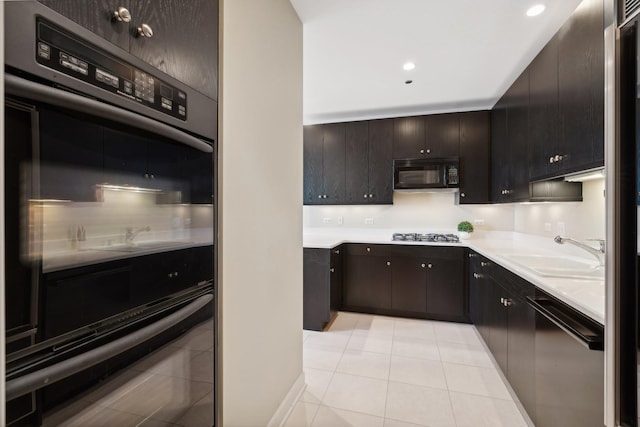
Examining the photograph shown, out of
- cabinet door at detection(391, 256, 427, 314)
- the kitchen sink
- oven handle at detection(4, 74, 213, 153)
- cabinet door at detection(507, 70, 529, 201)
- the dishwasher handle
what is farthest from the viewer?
cabinet door at detection(391, 256, 427, 314)

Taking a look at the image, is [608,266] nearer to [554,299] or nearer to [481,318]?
[554,299]

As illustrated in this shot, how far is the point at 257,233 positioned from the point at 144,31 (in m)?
0.86

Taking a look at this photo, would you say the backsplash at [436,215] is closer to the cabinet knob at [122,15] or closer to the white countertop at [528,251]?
the white countertop at [528,251]

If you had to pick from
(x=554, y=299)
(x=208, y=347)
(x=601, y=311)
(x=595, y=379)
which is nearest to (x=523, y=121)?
(x=554, y=299)

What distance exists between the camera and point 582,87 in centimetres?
157

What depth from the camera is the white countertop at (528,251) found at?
1194mm

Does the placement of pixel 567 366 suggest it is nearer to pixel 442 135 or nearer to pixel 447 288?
pixel 447 288

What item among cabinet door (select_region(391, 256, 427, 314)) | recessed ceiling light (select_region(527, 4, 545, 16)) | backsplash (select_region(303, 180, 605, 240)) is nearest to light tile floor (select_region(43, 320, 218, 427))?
recessed ceiling light (select_region(527, 4, 545, 16))

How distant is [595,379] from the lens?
1066mm

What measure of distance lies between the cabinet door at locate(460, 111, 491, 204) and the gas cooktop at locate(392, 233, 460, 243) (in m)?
0.46

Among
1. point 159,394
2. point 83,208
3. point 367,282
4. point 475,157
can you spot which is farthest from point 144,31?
point 475,157

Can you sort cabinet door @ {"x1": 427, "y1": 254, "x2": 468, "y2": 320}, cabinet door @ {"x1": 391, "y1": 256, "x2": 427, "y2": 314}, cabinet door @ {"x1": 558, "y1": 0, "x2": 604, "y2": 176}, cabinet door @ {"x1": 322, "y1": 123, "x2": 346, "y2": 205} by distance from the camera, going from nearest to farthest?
cabinet door @ {"x1": 558, "y1": 0, "x2": 604, "y2": 176}
cabinet door @ {"x1": 427, "y1": 254, "x2": 468, "y2": 320}
cabinet door @ {"x1": 391, "y1": 256, "x2": 427, "y2": 314}
cabinet door @ {"x1": 322, "y1": 123, "x2": 346, "y2": 205}

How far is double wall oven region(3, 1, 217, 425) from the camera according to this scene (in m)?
0.50

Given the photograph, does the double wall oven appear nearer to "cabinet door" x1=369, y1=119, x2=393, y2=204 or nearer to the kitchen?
the kitchen
